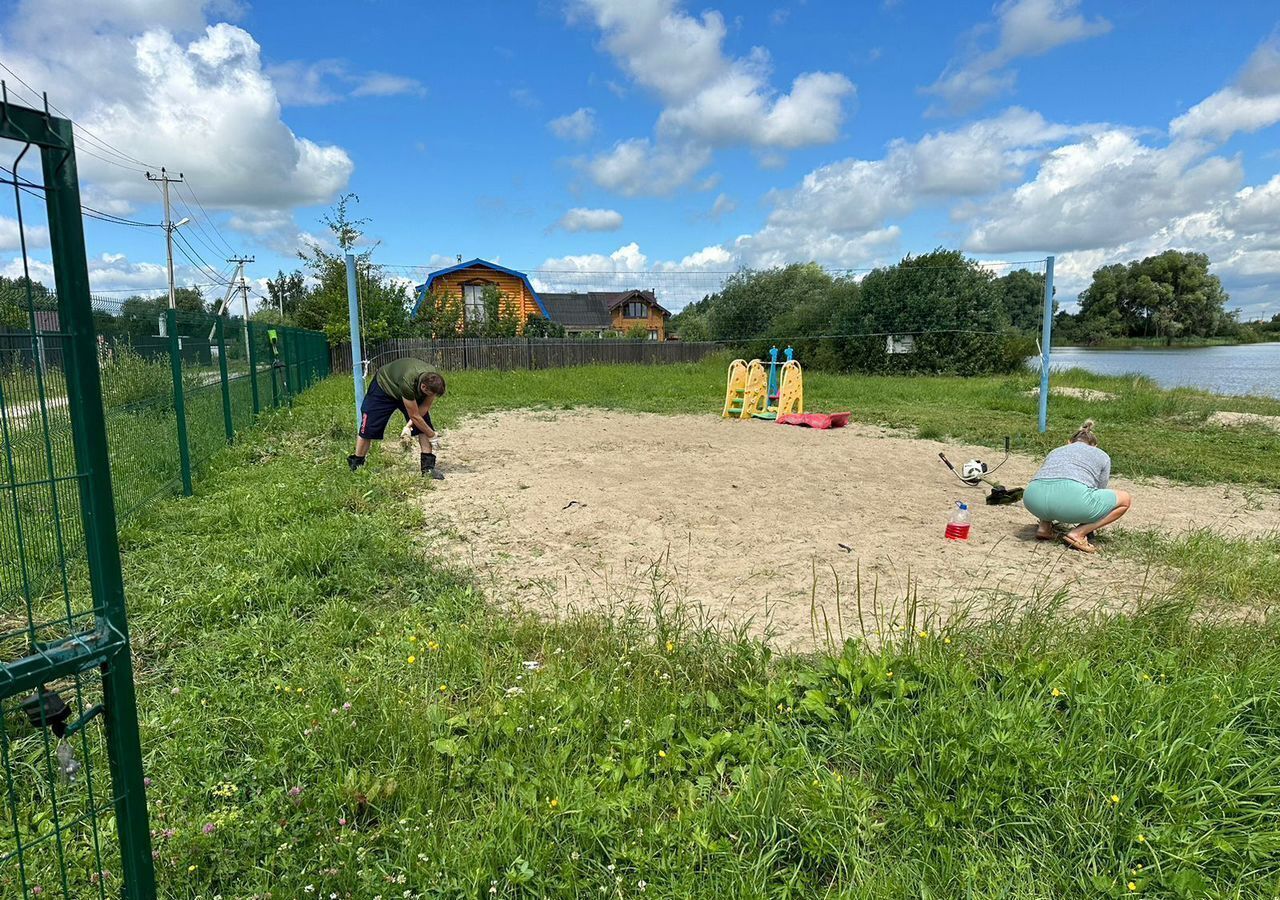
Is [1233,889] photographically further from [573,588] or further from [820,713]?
[573,588]

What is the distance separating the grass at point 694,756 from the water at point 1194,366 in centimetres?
1182

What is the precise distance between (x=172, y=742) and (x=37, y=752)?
1.59 ft

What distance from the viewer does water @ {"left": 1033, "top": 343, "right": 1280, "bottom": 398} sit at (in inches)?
626

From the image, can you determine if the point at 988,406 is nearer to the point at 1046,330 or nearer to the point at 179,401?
the point at 1046,330

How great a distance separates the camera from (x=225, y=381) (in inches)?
320

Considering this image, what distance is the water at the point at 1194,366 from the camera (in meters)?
15.9

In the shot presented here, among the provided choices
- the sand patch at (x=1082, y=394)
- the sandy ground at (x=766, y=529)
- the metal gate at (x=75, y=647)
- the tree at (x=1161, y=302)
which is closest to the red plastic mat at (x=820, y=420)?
the sandy ground at (x=766, y=529)

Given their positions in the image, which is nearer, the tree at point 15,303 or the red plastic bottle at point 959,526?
the tree at point 15,303

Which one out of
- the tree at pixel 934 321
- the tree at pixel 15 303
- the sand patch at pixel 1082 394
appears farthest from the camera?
the tree at pixel 934 321

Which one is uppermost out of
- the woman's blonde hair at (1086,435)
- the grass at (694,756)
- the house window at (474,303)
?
the house window at (474,303)

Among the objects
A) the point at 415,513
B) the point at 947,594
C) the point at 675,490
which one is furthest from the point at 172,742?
the point at 675,490

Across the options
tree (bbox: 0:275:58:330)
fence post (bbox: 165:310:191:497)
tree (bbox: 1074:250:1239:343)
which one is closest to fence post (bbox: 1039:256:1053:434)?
fence post (bbox: 165:310:191:497)

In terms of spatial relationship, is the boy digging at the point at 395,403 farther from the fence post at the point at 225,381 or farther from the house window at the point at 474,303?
the house window at the point at 474,303

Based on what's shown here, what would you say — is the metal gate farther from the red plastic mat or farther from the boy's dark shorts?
the red plastic mat
